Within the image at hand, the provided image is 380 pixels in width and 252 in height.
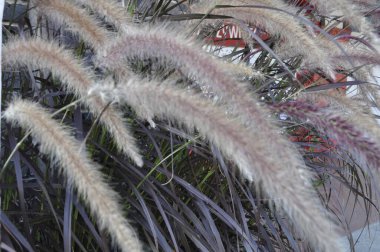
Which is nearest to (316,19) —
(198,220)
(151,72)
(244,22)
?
(244,22)

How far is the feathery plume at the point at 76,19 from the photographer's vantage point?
165 centimetres

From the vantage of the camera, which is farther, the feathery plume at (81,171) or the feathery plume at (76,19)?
the feathery plume at (76,19)

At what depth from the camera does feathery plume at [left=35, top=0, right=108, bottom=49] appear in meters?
1.65

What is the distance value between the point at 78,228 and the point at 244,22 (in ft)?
3.03

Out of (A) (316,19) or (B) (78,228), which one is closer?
(B) (78,228)

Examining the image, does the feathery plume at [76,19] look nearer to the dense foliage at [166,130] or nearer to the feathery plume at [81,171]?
the dense foliage at [166,130]

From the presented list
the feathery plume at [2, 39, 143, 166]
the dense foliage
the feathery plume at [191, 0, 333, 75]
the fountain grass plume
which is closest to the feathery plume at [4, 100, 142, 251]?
the dense foliage

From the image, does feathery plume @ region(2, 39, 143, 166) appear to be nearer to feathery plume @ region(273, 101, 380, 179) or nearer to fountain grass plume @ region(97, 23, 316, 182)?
fountain grass plume @ region(97, 23, 316, 182)

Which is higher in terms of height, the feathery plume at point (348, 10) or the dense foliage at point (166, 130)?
the feathery plume at point (348, 10)

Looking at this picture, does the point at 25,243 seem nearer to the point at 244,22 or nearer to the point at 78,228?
the point at 78,228

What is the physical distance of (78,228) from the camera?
1.73m

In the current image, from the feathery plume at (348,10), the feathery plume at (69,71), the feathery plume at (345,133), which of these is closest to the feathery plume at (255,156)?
the feathery plume at (345,133)

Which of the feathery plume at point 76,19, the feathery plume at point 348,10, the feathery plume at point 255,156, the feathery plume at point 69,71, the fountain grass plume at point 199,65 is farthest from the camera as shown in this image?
the feathery plume at point 348,10

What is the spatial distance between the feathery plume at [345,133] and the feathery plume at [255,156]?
123 mm
